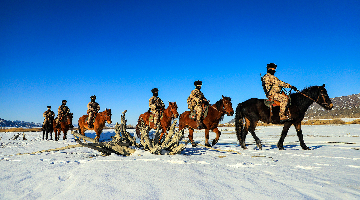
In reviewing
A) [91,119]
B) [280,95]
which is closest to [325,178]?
[280,95]

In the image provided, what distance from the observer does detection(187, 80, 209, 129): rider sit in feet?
29.8

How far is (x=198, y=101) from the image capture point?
9156mm

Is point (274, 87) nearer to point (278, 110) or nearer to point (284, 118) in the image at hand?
point (278, 110)

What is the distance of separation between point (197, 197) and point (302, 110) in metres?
6.88

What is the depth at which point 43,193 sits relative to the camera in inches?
85.6

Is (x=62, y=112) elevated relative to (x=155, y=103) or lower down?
lower down

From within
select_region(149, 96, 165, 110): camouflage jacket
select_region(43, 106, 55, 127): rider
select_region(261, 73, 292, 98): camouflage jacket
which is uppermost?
select_region(261, 73, 292, 98): camouflage jacket

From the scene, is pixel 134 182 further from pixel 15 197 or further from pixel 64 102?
pixel 64 102

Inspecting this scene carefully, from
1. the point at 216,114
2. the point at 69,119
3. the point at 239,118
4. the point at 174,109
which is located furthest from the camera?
the point at 69,119

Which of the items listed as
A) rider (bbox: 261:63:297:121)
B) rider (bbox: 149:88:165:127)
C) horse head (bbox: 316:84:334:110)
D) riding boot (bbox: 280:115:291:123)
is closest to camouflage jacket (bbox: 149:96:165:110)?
rider (bbox: 149:88:165:127)

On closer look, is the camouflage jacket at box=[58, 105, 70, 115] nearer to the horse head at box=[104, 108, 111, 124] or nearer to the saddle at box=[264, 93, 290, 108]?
the horse head at box=[104, 108, 111, 124]

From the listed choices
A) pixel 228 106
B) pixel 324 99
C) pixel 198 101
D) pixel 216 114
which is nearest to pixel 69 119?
pixel 198 101

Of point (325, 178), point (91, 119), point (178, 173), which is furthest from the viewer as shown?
point (91, 119)

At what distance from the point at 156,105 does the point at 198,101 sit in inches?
90.9
